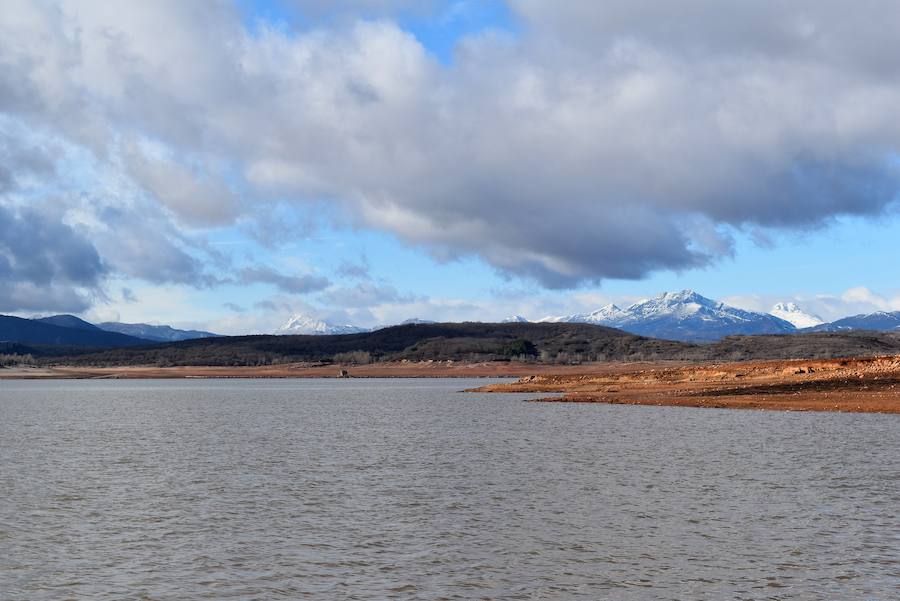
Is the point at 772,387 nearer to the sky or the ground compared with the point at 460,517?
nearer to the sky

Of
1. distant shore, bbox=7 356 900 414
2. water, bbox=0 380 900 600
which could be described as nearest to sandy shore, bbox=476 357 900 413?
distant shore, bbox=7 356 900 414

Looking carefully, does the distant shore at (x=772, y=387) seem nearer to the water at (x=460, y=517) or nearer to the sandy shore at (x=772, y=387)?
the sandy shore at (x=772, y=387)

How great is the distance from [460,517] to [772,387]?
79.0m

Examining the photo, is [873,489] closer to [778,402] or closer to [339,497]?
[339,497]

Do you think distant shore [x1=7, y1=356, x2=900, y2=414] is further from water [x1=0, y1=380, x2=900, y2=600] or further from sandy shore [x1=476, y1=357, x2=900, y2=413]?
water [x1=0, y1=380, x2=900, y2=600]

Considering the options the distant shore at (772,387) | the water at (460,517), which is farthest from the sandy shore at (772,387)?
the water at (460,517)

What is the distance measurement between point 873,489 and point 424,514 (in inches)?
713

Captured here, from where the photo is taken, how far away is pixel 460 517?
31672 millimetres

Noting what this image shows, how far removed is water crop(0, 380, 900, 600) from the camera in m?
22.8

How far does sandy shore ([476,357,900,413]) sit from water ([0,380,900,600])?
24504 millimetres

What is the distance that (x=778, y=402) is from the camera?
89.4m

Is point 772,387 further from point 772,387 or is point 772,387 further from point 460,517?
point 460,517

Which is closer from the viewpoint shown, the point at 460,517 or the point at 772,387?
the point at 460,517

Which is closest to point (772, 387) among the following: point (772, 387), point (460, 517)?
point (772, 387)
